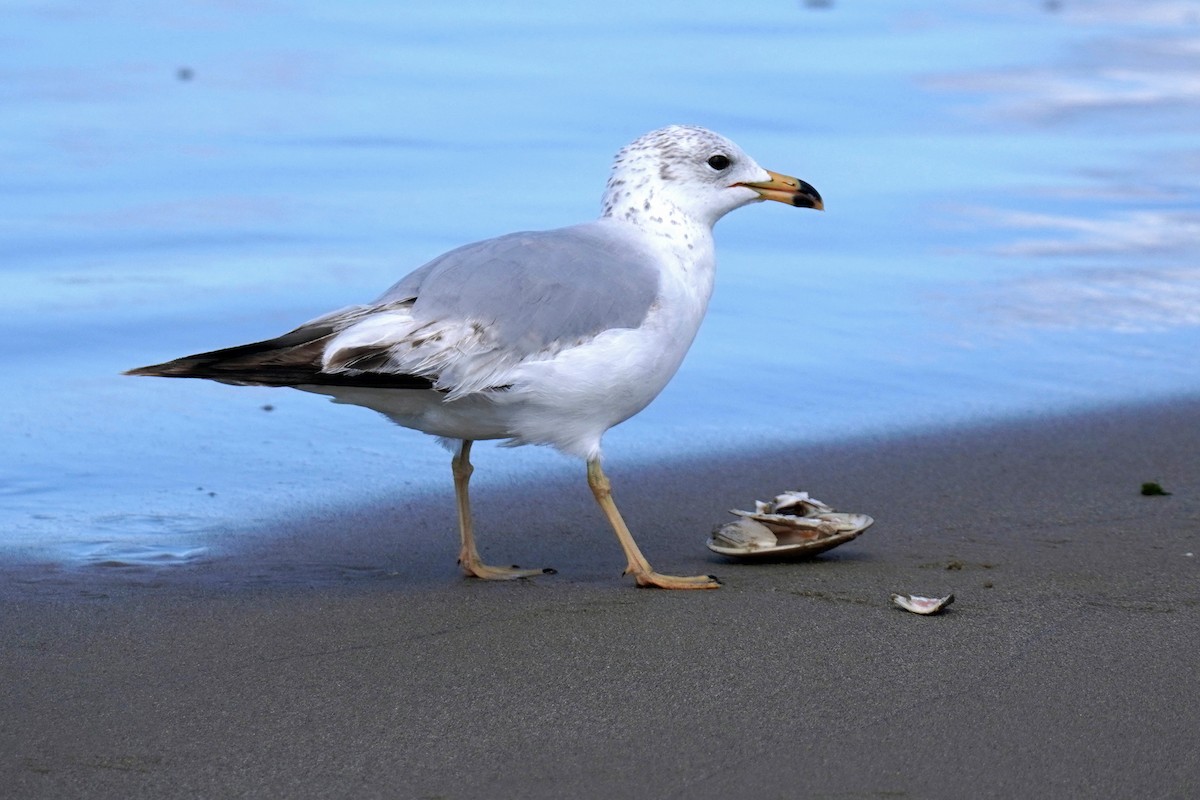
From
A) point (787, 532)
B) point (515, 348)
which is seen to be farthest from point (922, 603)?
point (515, 348)

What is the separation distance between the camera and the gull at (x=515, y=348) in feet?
14.9

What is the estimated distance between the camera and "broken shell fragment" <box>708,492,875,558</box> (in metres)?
4.89

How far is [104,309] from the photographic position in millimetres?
7570

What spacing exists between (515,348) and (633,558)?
26.4 inches

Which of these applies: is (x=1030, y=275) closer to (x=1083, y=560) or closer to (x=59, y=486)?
(x=1083, y=560)

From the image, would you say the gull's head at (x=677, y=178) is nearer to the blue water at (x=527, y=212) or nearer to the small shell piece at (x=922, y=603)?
the blue water at (x=527, y=212)

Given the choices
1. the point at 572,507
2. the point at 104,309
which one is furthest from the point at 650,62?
the point at 572,507

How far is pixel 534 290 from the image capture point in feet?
15.6

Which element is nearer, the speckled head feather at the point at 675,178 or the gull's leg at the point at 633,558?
the gull's leg at the point at 633,558

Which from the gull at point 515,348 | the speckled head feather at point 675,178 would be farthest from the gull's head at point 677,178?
the gull at point 515,348

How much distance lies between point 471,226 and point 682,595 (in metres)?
4.45

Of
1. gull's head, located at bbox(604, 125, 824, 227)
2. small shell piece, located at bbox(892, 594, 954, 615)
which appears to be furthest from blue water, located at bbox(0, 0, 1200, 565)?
small shell piece, located at bbox(892, 594, 954, 615)

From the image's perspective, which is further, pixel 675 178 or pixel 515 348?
pixel 675 178

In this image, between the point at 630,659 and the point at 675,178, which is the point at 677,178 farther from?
the point at 630,659
